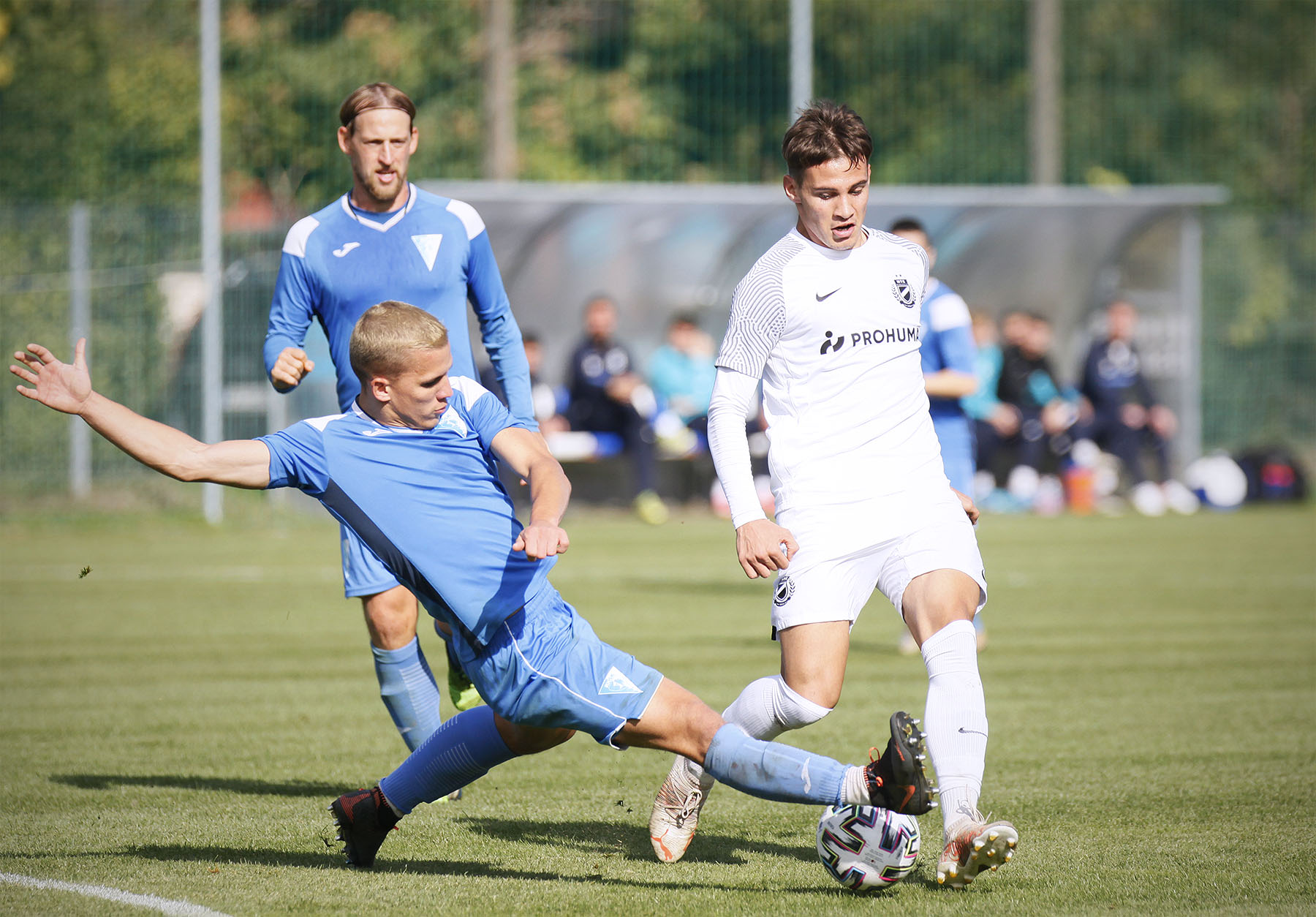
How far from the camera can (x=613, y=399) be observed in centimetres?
1750

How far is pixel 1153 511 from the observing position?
1803 cm

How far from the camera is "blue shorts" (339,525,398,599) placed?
16.6 ft

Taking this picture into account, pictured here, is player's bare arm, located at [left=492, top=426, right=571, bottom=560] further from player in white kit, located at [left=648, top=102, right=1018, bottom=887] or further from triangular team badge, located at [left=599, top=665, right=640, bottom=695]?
player in white kit, located at [left=648, top=102, right=1018, bottom=887]

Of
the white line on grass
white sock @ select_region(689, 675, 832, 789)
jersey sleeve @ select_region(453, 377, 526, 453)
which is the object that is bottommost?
the white line on grass

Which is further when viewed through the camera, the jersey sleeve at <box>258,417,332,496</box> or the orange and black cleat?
the jersey sleeve at <box>258,417,332,496</box>

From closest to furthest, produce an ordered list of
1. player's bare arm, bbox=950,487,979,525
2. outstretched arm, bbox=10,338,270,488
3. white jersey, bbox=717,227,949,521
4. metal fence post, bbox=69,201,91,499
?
outstretched arm, bbox=10,338,270,488 < white jersey, bbox=717,227,949,521 < player's bare arm, bbox=950,487,979,525 < metal fence post, bbox=69,201,91,499

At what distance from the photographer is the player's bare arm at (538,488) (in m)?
3.56

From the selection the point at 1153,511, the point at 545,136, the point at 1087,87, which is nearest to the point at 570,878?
the point at 1153,511

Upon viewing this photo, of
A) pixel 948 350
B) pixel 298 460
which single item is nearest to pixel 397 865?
pixel 298 460

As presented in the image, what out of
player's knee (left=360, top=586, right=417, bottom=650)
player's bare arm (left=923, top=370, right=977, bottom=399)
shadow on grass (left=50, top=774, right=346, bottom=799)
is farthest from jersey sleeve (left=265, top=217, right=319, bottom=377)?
player's bare arm (left=923, top=370, right=977, bottom=399)

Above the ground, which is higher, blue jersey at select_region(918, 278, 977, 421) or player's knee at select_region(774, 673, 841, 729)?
blue jersey at select_region(918, 278, 977, 421)

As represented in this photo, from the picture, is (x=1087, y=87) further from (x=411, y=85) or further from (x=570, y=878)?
(x=570, y=878)

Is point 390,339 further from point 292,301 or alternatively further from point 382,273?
point 292,301

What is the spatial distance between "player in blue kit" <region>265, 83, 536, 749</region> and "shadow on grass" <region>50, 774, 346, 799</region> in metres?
0.41
